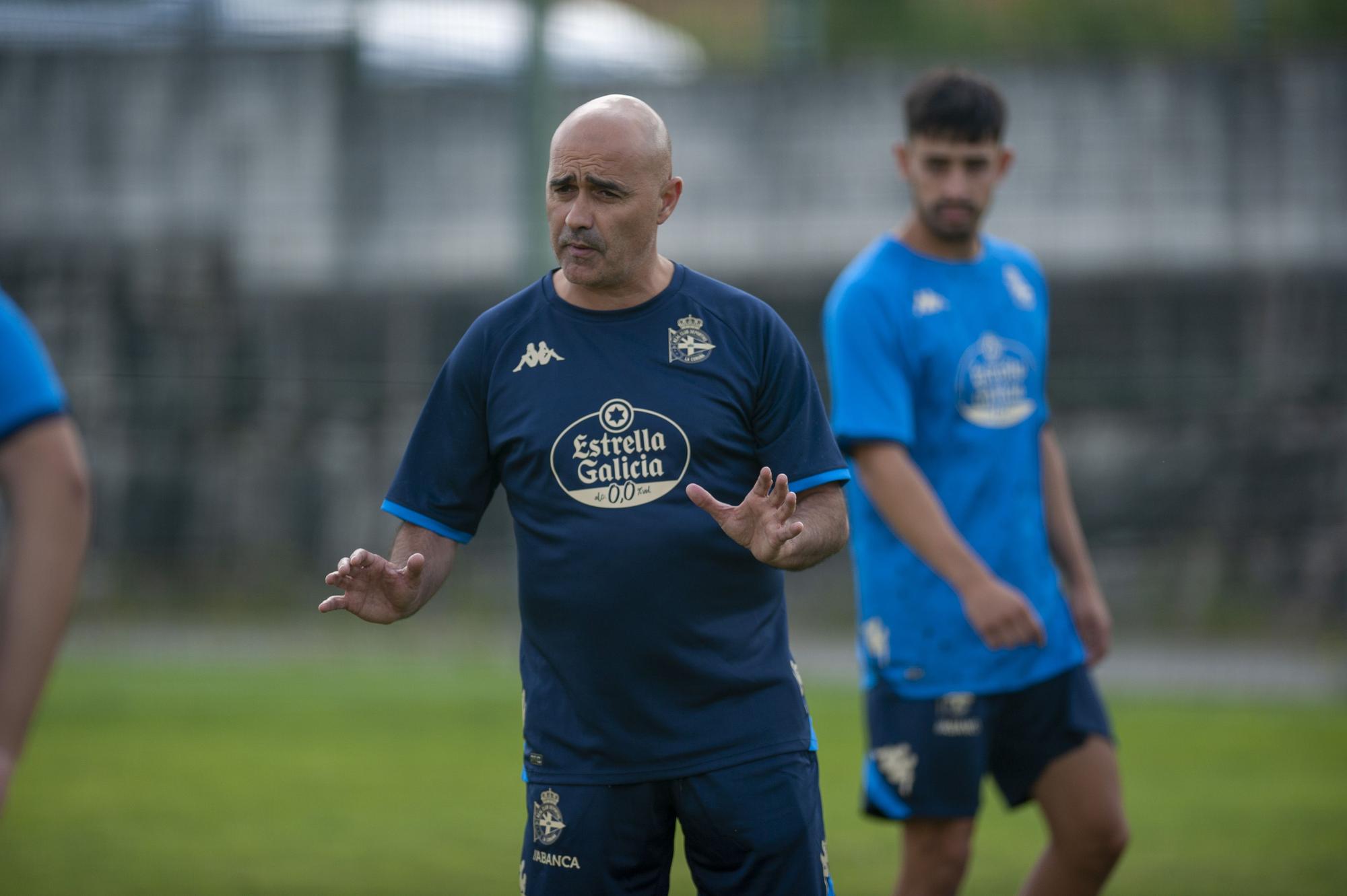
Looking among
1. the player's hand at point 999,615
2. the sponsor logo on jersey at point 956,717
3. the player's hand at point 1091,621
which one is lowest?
the sponsor logo on jersey at point 956,717

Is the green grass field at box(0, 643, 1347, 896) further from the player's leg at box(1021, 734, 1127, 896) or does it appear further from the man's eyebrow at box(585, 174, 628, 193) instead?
the man's eyebrow at box(585, 174, 628, 193)

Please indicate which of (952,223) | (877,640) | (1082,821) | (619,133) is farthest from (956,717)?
(619,133)

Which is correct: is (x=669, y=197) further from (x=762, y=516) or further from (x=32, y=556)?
(x=32, y=556)

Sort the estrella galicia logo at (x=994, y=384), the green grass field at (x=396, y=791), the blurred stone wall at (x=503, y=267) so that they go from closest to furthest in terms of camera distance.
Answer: the estrella galicia logo at (x=994, y=384) < the green grass field at (x=396, y=791) < the blurred stone wall at (x=503, y=267)

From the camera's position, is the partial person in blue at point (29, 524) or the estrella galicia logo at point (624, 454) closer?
the partial person in blue at point (29, 524)

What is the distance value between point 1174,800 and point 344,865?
3.71m

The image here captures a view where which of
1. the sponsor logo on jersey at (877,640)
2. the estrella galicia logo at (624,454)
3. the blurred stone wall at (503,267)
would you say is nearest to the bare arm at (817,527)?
the estrella galicia logo at (624,454)

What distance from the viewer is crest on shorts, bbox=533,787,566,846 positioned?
3.18m

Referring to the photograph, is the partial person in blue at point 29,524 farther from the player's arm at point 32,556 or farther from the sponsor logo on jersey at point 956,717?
the sponsor logo on jersey at point 956,717

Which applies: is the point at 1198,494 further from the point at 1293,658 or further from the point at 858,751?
the point at 858,751

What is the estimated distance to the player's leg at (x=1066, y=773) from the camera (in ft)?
13.6

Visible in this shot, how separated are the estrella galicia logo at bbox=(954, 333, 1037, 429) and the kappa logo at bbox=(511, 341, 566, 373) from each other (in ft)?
4.73

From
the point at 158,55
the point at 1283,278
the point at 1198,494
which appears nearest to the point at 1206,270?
the point at 1283,278

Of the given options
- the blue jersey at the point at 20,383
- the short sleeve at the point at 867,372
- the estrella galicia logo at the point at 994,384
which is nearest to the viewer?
the blue jersey at the point at 20,383
